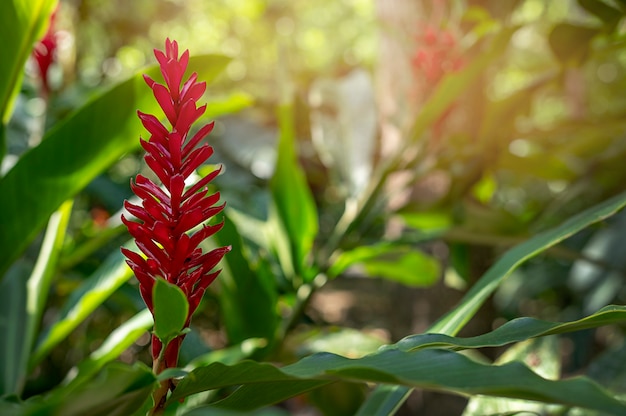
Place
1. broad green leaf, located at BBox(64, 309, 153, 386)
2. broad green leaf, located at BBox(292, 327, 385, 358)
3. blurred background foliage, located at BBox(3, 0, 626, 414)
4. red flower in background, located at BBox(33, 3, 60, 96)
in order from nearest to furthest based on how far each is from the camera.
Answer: broad green leaf, located at BBox(64, 309, 153, 386) < broad green leaf, located at BBox(292, 327, 385, 358) < blurred background foliage, located at BBox(3, 0, 626, 414) < red flower in background, located at BBox(33, 3, 60, 96)

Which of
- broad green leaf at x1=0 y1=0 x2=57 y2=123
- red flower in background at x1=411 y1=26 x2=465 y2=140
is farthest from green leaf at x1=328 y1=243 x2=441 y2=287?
broad green leaf at x1=0 y1=0 x2=57 y2=123

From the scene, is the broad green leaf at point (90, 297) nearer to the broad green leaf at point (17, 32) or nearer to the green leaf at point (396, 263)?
the broad green leaf at point (17, 32)

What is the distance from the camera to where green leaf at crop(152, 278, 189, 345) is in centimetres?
44

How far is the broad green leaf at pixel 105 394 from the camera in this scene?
390 millimetres

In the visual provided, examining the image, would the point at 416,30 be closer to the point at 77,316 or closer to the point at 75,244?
the point at 75,244

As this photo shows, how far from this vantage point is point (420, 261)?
131 centimetres

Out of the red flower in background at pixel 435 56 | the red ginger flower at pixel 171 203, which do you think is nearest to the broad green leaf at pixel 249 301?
the red ginger flower at pixel 171 203

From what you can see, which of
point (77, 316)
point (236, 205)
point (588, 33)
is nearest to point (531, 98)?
point (588, 33)

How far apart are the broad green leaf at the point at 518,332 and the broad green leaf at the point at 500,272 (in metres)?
0.11

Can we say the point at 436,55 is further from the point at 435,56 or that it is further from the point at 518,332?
the point at 518,332

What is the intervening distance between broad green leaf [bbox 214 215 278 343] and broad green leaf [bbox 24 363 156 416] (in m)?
0.48

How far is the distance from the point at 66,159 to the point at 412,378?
58 cm

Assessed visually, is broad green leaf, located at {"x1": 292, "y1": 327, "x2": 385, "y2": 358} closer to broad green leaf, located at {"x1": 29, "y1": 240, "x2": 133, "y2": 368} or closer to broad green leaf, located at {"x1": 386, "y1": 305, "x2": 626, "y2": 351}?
broad green leaf, located at {"x1": 29, "y1": 240, "x2": 133, "y2": 368}

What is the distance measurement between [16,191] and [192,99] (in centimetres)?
39
